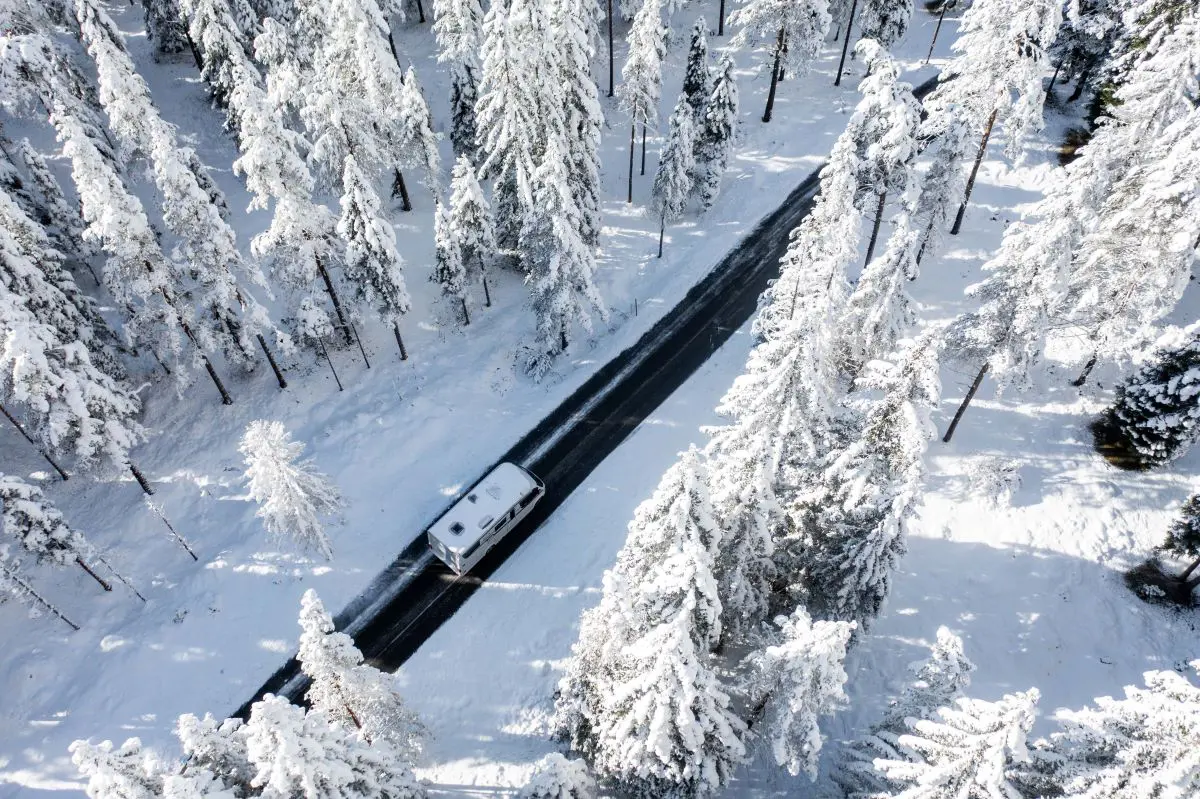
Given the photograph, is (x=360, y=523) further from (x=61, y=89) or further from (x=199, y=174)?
(x=61, y=89)

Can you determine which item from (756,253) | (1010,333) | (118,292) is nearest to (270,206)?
(118,292)

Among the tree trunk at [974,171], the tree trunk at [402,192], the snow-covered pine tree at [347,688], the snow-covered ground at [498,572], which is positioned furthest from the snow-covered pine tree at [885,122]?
the tree trunk at [402,192]

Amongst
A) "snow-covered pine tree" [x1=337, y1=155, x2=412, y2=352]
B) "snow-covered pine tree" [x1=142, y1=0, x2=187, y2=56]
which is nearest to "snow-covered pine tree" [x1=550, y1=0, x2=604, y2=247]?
"snow-covered pine tree" [x1=337, y1=155, x2=412, y2=352]

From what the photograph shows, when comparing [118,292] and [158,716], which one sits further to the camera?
[118,292]

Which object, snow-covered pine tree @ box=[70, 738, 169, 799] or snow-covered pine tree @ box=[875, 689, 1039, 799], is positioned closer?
snow-covered pine tree @ box=[875, 689, 1039, 799]

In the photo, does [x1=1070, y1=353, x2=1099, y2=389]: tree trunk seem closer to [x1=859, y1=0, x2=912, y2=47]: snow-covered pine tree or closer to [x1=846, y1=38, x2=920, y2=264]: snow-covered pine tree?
[x1=846, y1=38, x2=920, y2=264]: snow-covered pine tree

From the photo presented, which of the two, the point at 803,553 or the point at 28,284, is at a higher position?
the point at 28,284

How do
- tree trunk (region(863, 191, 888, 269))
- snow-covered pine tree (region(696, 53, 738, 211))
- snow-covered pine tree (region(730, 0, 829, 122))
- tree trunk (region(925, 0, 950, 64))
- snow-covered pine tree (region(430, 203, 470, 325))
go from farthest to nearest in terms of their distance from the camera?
tree trunk (region(925, 0, 950, 64)) → snow-covered pine tree (region(730, 0, 829, 122)) → snow-covered pine tree (region(696, 53, 738, 211)) → snow-covered pine tree (region(430, 203, 470, 325)) → tree trunk (region(863, 191, 888, 269))
